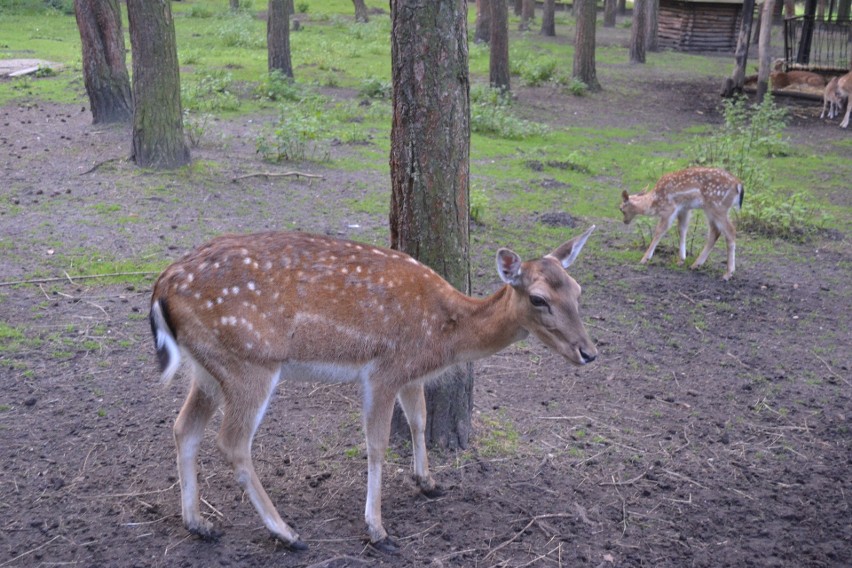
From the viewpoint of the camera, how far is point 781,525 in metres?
4.81

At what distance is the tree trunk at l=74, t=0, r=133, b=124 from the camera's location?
1258 cm

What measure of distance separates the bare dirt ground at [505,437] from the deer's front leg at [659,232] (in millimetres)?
251

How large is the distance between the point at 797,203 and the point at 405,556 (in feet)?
26.2

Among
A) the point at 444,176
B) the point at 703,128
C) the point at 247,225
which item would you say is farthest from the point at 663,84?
the point at 444,176

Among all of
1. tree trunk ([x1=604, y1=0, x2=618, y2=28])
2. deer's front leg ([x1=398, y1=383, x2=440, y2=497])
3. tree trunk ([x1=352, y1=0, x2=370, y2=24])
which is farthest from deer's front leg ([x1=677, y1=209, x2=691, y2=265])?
tree trunk ([x1=604, y1=0, x2=618, y2=28])

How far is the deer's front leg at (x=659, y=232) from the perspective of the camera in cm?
944

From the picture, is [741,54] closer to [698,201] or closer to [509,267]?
[698,201]

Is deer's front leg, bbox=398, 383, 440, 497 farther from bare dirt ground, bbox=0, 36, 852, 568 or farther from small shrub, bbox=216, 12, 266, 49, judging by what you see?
small shrub, bbox=216, 12, 266, 49

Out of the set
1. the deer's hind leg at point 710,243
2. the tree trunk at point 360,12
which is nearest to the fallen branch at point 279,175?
the deer's hind leg at point 710,243

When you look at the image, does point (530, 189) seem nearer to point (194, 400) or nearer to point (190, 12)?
point (194, 400)

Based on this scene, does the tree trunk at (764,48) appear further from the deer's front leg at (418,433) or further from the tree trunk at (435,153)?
the deer's front leg at (418,433)

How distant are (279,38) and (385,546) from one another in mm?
14926

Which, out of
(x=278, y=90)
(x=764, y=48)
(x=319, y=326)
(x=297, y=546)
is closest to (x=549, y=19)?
(x=764, y=48)

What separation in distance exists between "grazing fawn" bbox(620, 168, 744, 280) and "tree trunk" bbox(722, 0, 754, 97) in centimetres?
1095
